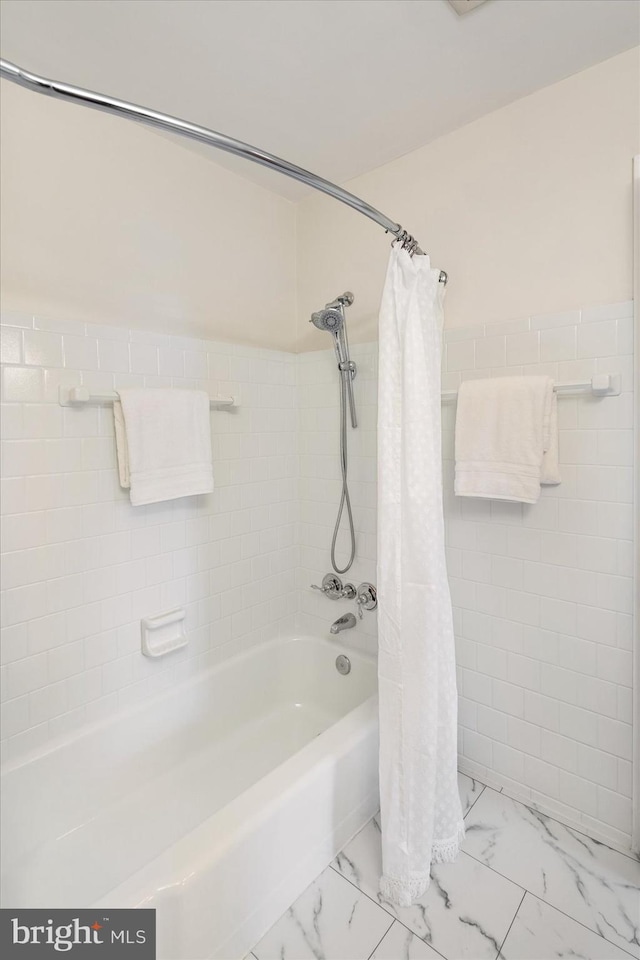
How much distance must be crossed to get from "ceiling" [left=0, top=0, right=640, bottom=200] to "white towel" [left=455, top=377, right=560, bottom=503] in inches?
38.4

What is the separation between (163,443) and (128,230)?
0.79m

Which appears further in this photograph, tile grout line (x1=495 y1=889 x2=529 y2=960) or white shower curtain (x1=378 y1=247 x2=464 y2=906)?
white shower curtain (x1=378 y1=247 x2=464 y2=906)

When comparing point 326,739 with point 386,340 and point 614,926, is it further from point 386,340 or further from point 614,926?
point 386,340

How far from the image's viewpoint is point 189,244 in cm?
190

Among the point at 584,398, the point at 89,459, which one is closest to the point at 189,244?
the point at 89,459

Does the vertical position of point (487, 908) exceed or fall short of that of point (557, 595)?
it falls short

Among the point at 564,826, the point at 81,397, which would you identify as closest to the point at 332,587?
the point at 564,826

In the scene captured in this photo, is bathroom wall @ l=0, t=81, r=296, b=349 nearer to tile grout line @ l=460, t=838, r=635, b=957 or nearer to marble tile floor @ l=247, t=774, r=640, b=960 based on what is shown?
marble tile floor @ l=247, t=774, r=640, b=960

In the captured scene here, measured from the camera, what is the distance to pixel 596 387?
4.66 ft

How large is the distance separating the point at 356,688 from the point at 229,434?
1.28 metres

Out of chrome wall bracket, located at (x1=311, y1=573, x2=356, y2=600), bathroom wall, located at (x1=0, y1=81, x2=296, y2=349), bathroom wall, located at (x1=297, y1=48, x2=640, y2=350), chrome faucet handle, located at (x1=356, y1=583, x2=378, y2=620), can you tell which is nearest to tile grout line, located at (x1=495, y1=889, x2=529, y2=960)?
chrome faucet handle, located at (x1=356, y1=583, x2=378, y2=620)

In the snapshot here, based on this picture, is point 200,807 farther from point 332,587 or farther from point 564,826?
point 564,826

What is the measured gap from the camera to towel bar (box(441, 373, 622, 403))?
141 cm

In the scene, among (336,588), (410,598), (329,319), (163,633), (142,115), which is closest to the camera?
(142,115)
